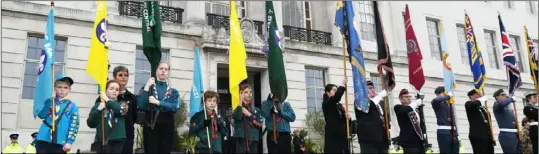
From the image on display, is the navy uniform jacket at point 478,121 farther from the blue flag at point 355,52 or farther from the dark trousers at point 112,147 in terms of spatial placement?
the dark trousers at point 112,147

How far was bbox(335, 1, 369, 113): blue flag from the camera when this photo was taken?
7932 mm

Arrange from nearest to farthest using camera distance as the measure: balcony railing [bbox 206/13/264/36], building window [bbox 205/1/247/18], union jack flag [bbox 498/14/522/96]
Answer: union jack flag [bbox 498/14/522/96] → balcony railing [bbox 206/13/264/36] → building window [bbox 205/1/247/18]

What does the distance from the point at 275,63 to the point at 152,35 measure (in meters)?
2.40

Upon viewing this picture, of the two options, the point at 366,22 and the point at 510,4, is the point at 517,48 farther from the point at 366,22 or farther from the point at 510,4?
the point at 366,22

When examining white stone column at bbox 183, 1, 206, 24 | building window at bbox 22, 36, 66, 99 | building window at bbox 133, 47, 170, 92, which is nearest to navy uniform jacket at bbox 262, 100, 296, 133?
building window at bbox 133, 47, 170, 92

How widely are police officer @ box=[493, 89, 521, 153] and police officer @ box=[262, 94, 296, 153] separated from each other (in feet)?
14.3

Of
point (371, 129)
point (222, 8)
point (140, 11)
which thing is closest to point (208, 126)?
point (371, 129)

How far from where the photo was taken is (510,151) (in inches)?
352

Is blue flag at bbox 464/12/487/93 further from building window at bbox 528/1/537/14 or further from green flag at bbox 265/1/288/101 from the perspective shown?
building window at bbox 528/1/537/14

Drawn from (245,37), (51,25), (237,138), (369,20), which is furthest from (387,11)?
(51,25)

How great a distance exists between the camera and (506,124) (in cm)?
907

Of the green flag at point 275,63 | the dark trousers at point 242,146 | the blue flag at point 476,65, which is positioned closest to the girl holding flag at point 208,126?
the dark trousers at point 242,146

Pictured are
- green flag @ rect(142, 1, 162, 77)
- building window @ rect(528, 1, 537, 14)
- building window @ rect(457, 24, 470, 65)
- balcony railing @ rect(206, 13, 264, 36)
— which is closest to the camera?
green flag @ rect(142, 1, 162, 77)

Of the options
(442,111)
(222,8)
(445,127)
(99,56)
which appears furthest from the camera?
(222,8)
